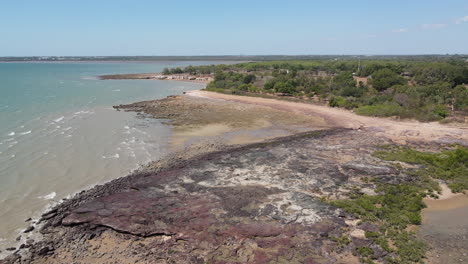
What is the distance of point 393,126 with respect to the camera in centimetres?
3033

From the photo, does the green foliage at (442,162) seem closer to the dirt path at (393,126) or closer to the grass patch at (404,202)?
the grass patch at (404,202)

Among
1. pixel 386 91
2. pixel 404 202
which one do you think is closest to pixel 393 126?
pixel 386 91

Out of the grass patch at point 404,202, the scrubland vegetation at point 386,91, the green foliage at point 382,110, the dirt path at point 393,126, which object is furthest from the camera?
the scrubland vegetation at point 386,91

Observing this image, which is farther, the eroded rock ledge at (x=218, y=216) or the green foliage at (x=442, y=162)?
the green foliage at (x=442, y=162)

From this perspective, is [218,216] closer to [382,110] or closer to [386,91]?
[382,110]

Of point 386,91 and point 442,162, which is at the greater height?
point 386,91

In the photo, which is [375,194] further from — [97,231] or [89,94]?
[89,94]

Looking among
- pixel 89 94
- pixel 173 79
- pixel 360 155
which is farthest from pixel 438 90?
pixel 173 79

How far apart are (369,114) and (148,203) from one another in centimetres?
2945

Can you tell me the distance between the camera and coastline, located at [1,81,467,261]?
13.7m

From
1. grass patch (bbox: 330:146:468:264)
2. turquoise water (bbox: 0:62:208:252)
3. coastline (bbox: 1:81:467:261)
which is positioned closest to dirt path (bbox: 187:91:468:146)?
coastline (bbox: 1:81:467:261)

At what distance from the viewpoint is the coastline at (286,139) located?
45.1 ft

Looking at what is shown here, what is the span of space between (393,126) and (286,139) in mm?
11590

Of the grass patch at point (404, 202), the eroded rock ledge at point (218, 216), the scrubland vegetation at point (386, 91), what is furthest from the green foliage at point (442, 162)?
the scrubland vegetation at point (386, 91)
